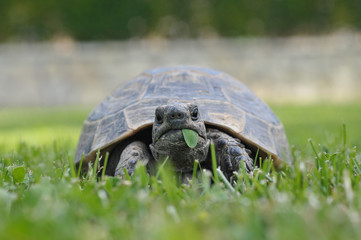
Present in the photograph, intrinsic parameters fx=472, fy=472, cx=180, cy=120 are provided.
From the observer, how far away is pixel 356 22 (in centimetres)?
1944

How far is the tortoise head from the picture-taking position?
7.24 ft

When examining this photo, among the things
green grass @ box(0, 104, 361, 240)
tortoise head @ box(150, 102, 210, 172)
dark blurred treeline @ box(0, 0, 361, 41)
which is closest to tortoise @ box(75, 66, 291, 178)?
tortoise head @ box(150, 102, 210, 172)

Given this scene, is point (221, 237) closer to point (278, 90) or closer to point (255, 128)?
point (255, 128)

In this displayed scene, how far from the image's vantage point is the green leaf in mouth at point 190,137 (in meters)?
2.22

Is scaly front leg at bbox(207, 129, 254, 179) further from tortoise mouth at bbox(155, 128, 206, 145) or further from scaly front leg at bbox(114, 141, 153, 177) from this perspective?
scaly front leg at bbox(114, 141, 153, 177)

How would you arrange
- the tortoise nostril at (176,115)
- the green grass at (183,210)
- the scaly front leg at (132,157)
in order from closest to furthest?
the green grass at (183,210), the tortoise nostril at (176,115), the scaly front leg at (132,157)

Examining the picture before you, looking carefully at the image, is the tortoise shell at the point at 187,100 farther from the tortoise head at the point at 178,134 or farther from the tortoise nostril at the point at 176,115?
the tortoise nostril at the point at 176,115

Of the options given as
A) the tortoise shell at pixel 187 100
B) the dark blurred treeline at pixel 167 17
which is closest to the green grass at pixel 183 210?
the tortoise shell at pixel 187 100

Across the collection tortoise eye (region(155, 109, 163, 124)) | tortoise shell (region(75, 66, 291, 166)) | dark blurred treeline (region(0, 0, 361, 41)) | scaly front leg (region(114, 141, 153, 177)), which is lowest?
A: dark blurred treeline (region(0, 0, 361, 41))

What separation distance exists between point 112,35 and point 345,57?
9.46 meters

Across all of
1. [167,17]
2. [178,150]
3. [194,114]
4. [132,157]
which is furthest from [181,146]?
[167,17]

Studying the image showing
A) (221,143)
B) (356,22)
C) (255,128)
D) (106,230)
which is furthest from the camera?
(356,22)

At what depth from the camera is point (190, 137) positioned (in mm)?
2230

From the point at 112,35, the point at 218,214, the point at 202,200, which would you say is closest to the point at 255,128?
the point at 202,200
